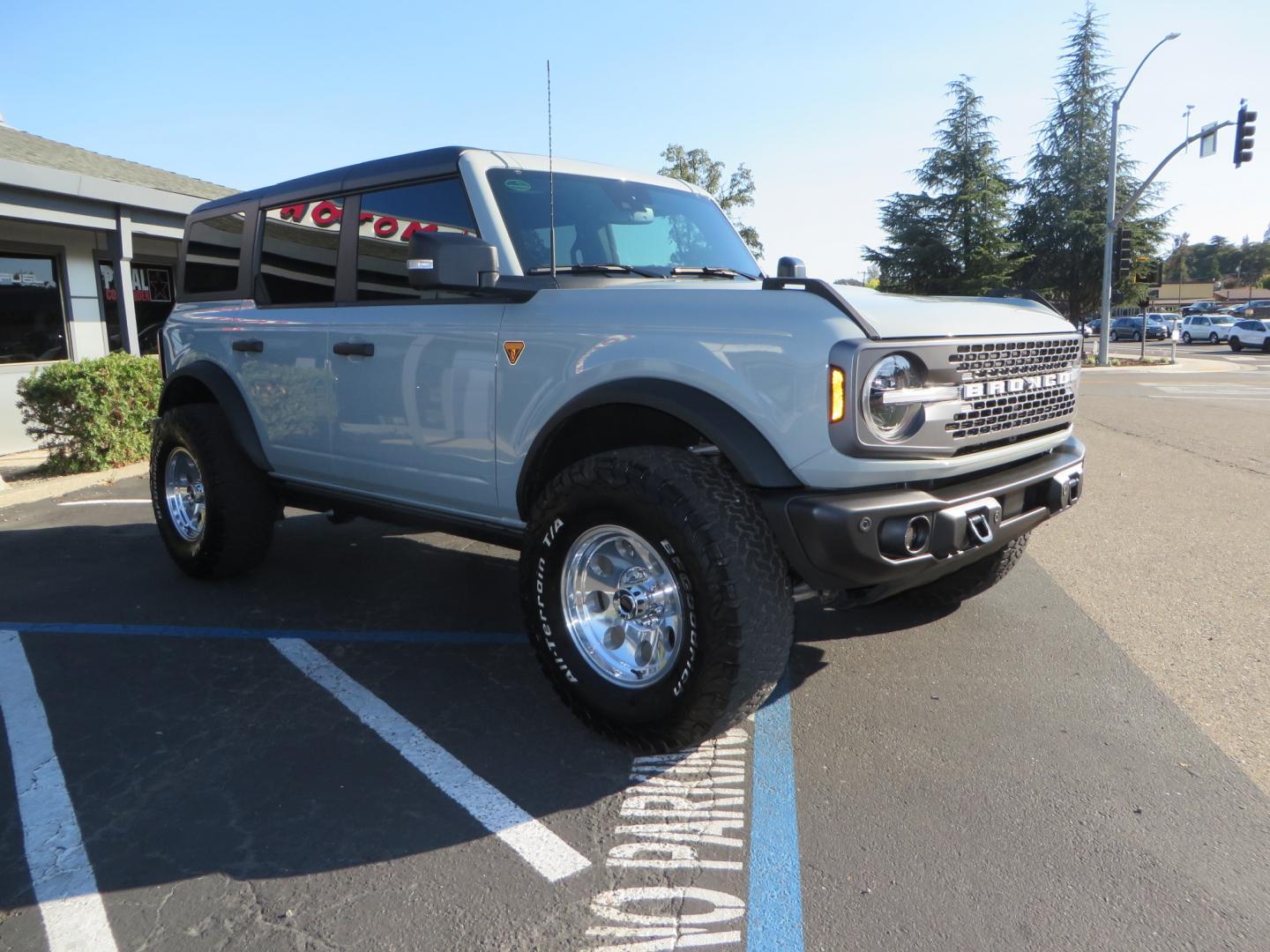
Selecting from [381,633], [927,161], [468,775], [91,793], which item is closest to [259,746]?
[91,793]

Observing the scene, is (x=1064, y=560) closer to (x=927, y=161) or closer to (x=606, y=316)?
(x=606, y=316)

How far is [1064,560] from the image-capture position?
566 centimetres

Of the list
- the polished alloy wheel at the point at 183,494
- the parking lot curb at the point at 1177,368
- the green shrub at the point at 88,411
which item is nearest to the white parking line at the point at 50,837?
the polished alloy wheel at the point at 183,494

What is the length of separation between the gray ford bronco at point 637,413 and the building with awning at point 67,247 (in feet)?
27.5

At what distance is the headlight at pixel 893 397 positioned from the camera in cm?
273

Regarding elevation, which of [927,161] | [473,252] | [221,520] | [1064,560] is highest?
[927,161]

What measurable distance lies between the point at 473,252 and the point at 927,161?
4508cm

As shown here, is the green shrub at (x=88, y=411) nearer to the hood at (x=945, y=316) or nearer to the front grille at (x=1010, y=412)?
the hood at (x=945, y=316)

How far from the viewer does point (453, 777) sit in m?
3.00

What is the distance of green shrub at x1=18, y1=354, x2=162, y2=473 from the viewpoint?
9.07 meters

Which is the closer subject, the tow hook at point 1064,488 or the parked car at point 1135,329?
the tow hook at point 1064,488

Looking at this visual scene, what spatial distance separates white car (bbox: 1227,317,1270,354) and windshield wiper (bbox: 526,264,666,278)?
1876 inches

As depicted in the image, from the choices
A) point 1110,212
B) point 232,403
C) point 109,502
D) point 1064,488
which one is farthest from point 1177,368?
point 232,403

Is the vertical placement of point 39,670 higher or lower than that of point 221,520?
lower
